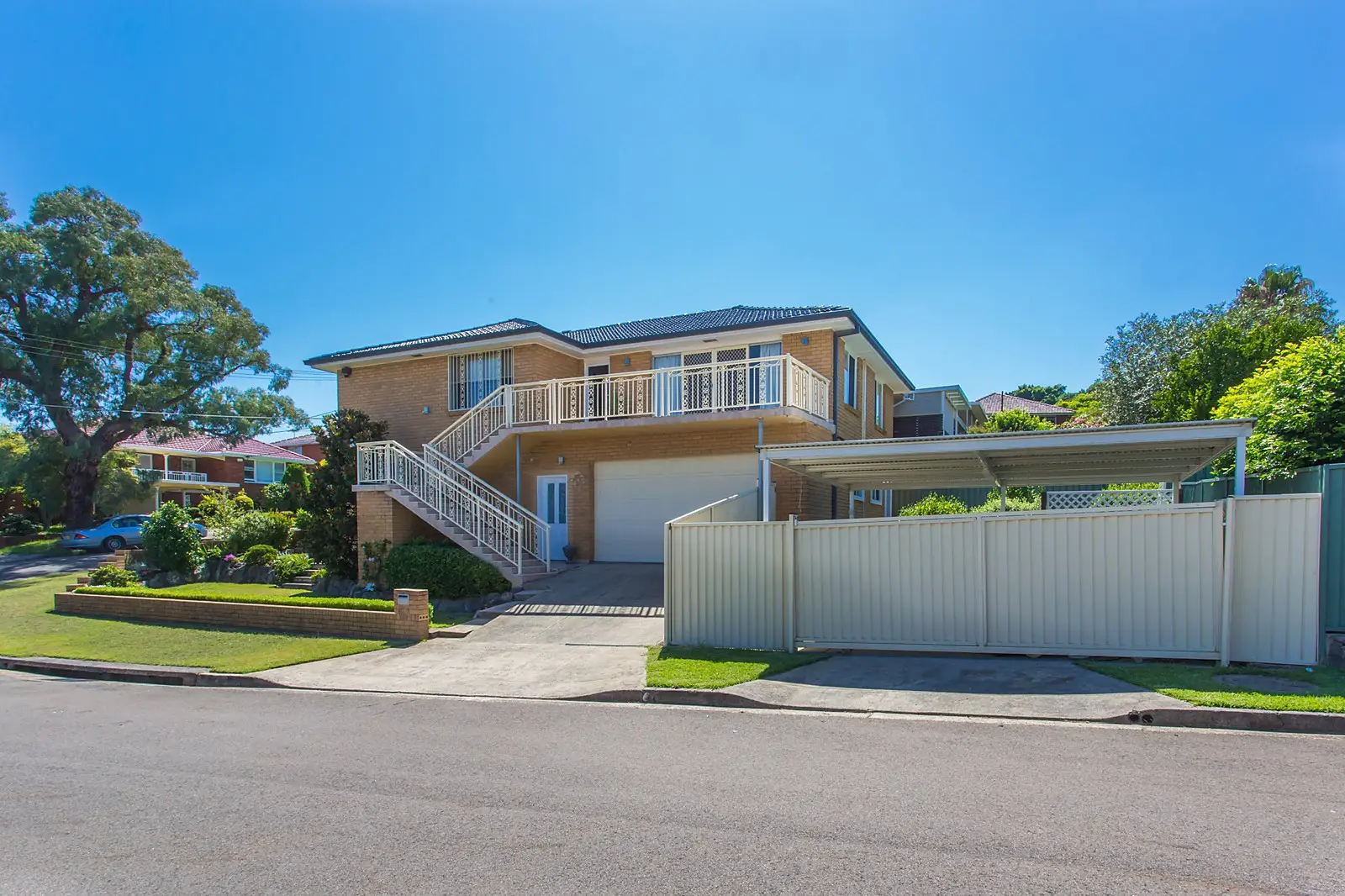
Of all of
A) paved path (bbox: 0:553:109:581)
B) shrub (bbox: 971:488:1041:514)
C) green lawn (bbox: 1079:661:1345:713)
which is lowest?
paved path (bbox: 0:553:109:581)

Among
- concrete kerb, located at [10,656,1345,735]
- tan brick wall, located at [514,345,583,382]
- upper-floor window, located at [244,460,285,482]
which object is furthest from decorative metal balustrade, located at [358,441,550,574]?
upper-floor window, located at [244,460,285,482]

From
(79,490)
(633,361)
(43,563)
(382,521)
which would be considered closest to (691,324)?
(633,361)

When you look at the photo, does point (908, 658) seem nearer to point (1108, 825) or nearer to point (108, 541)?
point (1108, 825)

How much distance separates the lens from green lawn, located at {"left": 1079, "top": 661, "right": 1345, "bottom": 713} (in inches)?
267

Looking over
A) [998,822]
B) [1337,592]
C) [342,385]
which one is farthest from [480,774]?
[342,385]

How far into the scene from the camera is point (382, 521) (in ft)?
55.5

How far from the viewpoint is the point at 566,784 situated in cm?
558

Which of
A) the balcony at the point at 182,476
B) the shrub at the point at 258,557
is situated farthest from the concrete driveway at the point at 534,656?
the balcony at the point at 182,476

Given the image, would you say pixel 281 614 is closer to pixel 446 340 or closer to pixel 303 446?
pixel 446 340

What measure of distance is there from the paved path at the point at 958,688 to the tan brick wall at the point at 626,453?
7531 mm

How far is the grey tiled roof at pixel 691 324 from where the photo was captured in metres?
17.5

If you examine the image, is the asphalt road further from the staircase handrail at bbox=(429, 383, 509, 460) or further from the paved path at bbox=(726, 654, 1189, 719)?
the staircase handrail at bbox=(429, 383, 509, 460)

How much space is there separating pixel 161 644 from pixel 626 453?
9.48 metres

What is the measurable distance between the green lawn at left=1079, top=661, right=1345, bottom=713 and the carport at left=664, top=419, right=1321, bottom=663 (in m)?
0.23
